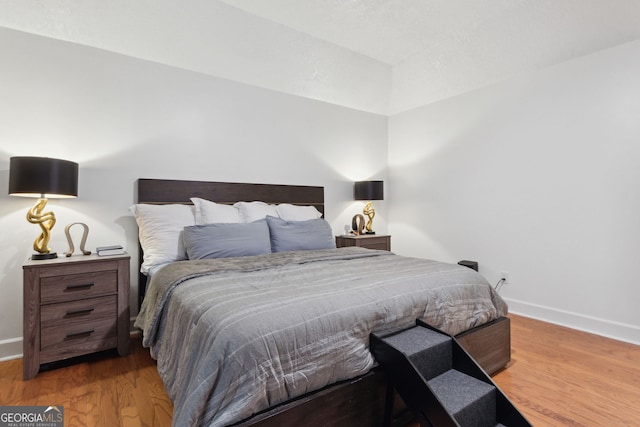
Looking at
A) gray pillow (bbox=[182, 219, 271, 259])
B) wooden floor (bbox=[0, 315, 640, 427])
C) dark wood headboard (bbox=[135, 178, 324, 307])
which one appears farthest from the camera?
dark wood headboard (bbox=[135, 178, 324, 307])

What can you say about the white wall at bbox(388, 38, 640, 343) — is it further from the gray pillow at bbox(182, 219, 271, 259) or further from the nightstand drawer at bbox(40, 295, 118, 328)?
the nightstand drawer at bbox(40, 295, 118, 328)

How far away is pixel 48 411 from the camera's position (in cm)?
156

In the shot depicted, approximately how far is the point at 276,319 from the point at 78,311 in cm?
170

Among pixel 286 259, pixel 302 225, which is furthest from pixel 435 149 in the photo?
pixel 286 259

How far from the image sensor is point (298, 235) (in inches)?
107

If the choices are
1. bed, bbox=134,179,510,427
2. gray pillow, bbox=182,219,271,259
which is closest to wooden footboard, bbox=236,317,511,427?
bed, bbox=134,179,510,427

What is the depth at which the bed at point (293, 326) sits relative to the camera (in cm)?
106

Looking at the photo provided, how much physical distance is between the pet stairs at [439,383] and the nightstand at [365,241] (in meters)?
2.10

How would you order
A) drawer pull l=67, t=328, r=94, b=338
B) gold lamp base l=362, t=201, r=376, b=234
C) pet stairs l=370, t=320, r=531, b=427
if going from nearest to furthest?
pet stairs l=370, t=320, r=531, b=427
drawer pull l=67, t=328, r=94, b=338
gold lamp base l=362, t=201, r=376, b=234

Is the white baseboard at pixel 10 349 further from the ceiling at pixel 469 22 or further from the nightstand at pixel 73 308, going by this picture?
the ceiling at pixel 469 22

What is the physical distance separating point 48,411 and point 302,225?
6.44ft

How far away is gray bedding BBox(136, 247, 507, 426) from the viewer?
105cm

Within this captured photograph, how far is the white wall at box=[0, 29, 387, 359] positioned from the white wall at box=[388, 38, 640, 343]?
1768 mm

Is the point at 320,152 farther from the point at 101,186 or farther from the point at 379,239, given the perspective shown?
the point at 101,186
